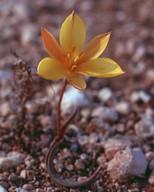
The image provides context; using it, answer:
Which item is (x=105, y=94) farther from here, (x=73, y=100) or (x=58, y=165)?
(x=58, y=165)

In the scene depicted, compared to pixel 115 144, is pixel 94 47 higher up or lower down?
higher up

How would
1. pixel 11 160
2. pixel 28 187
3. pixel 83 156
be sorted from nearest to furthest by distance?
pixel 28 187
pixel 11 160
pixel 83 156

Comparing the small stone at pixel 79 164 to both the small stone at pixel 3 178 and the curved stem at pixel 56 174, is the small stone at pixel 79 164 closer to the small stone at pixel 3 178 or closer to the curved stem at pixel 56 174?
the curved stem at pixel 56 174

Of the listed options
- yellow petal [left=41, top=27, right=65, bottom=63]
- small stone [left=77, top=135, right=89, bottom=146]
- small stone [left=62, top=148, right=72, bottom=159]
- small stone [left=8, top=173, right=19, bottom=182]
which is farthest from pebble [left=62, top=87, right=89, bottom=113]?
yellow petal [left=41, top=27, right=65, bottom=63]

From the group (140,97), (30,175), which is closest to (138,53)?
(140,97)

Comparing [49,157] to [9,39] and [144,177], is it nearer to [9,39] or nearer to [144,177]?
[144,177]

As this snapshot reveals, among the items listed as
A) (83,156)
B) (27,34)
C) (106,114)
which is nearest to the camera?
(83,156)
